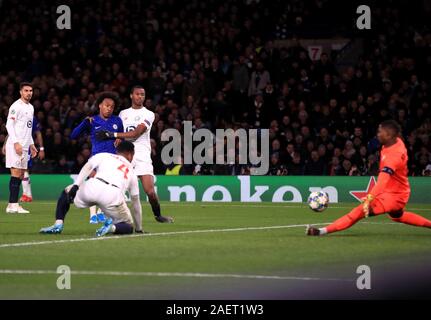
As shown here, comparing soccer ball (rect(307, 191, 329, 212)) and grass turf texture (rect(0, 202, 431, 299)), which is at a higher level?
soccer ball (rect(307, 191, 329, 212))

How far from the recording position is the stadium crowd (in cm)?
2434

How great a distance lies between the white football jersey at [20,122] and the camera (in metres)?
19.1

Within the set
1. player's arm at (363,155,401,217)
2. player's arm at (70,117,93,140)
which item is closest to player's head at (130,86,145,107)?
player's arm at (70,117,93,140)

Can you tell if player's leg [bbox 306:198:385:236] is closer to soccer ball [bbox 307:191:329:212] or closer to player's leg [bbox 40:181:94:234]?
soccer ball [bbox 307:191:329:212]

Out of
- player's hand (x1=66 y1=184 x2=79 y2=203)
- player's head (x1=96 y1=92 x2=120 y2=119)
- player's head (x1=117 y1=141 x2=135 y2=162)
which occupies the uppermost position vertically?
player's head (x1=96 y1=92 x2=120 y2=119)

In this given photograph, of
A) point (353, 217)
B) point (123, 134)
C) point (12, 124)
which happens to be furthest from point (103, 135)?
point (12, 124)

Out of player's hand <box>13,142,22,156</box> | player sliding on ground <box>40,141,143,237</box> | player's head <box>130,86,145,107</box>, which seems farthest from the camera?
player's hand <box>13,142,22,156</box>

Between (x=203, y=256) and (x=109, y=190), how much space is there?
2.07m

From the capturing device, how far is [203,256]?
36.7 ft

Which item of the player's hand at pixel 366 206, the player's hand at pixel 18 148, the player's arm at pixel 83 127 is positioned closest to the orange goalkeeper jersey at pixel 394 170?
the player's hand at pixel 366 206

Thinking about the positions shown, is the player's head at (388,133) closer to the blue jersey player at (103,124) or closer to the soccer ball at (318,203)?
the soccer ball at (318,203)

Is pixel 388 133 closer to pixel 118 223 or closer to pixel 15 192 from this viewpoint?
pixel 118 223

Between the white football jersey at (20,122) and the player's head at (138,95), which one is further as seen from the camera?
the white football jersey at (20,122)
